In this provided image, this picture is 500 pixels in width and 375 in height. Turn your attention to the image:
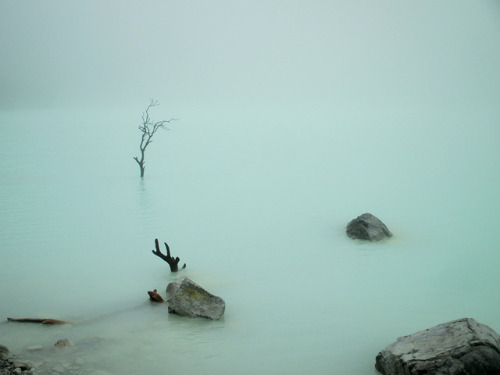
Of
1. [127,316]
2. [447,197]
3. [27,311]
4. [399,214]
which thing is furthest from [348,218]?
[27,311]

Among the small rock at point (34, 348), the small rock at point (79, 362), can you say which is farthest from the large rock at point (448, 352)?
the small rock at point (34, 348)

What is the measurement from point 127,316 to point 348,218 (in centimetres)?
1355

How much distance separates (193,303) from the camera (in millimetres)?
11625

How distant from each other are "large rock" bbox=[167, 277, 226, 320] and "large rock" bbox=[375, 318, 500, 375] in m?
4.42

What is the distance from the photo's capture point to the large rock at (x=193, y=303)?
11586 mm

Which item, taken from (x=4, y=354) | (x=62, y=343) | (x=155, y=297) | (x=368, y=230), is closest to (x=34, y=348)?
(x=62, y=343)

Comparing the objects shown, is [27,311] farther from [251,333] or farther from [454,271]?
[454,271]

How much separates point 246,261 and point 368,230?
209 inches

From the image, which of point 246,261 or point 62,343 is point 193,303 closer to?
point 62,343

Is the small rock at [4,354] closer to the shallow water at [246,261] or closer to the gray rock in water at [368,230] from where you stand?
the shallow water at [246,261]

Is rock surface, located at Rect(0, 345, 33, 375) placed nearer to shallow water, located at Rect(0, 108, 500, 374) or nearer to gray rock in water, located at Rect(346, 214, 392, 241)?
shallow water, located at Rect(0, 108, 500, 374)

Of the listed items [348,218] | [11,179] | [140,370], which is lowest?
[140,370]

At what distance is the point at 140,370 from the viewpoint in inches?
360

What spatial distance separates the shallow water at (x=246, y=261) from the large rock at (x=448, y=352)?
131 cm
